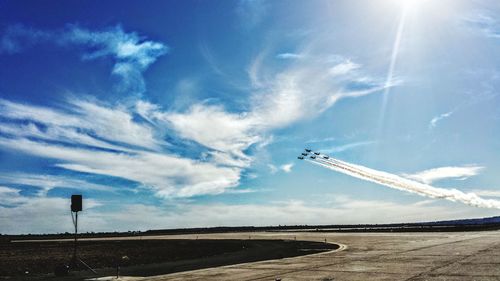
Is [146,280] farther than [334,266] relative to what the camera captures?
No

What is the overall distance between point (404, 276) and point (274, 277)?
4.69 metres

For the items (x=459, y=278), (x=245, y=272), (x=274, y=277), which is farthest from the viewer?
(x=245, y=272)

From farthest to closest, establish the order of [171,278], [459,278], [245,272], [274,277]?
[245,272] → [171,278] → [274,277] → [459,278]

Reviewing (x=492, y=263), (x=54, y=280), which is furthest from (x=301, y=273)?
(x=54, y=280)

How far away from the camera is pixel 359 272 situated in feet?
52.7

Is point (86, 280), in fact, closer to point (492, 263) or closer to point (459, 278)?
point (459, 278)

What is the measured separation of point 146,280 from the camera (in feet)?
53.3

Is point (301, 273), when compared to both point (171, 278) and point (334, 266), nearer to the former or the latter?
point (334, 266)

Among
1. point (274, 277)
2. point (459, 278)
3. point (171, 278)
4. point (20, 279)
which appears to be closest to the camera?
point (459, 278)

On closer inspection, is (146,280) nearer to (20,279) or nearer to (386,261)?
(20,279)

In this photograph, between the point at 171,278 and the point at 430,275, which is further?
the point at 171,278

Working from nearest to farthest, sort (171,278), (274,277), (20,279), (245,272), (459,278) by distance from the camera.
Answer: (459,278) → (274,277) → (171,278) → (245,272) → (20,279)

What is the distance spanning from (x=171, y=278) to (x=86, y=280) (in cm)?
365

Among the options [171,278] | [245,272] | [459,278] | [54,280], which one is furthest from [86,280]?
[459,278]
